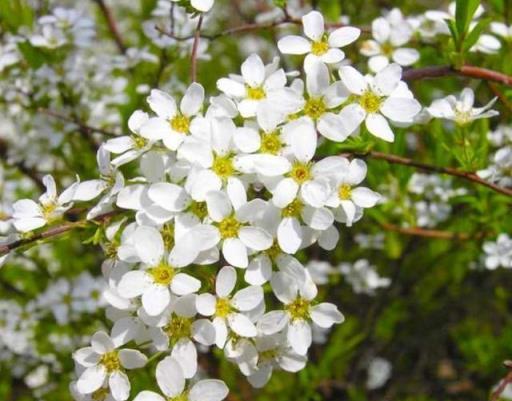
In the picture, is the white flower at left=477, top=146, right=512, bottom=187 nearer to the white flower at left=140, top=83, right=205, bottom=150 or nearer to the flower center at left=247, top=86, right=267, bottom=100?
the flower center at left=247, top=86, right=267, bottom=100

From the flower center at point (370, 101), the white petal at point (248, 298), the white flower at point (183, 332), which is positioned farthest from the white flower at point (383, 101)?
the white flower at point (183, 332)

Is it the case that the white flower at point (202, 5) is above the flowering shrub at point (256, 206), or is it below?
above

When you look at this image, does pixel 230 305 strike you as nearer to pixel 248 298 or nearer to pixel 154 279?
pixel 248 298

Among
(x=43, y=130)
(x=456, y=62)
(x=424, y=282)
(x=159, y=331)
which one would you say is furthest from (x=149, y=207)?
(x=424, y=282)

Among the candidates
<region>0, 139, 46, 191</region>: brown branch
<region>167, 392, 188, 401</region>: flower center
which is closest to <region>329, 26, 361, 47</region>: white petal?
<region>167, 392, 188, 401</region>: flower center

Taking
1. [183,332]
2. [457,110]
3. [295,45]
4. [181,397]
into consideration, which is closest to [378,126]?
[295,45]

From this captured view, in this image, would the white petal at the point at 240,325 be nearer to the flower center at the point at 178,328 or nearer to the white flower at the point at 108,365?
the flower center at the point at 178,328
